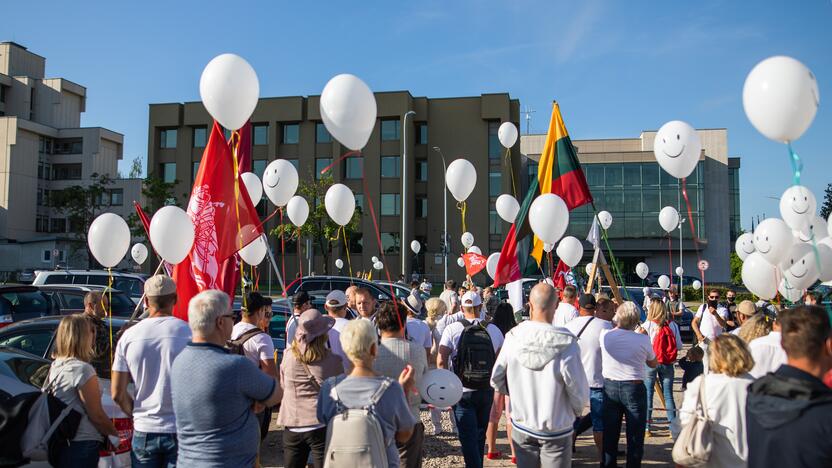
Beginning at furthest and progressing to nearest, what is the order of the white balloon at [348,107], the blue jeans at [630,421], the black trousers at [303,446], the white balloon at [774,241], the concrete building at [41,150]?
the concrete building at [41,150] → the white balloon at [774,241] → the white balloon at [348,107] → the blue jeans at [630,421] → the black trousers at [303,446]

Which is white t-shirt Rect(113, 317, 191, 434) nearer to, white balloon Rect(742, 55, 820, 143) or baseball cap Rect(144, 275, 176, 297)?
baseball cap Rect(144, 275, 176, 297)

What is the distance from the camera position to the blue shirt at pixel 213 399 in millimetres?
3350

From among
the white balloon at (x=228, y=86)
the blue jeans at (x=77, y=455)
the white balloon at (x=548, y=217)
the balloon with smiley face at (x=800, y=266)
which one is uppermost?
the white balloon at (x=228, y=86)

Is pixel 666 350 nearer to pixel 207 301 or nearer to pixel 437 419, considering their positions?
pixel 437 419

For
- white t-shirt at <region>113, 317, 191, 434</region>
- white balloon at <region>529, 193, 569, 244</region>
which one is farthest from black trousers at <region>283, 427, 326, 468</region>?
white balloon at <region>529, 193, 569, 244</region>

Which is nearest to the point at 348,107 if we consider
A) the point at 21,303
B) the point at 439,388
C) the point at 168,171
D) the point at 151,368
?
the point at 439,388

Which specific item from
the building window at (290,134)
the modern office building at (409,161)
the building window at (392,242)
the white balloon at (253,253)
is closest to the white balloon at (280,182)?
the white balloon at (253,253)

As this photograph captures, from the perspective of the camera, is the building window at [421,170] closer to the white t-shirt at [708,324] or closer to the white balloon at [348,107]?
the white t-shirt at [708,324]

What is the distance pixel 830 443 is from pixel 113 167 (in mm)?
68947

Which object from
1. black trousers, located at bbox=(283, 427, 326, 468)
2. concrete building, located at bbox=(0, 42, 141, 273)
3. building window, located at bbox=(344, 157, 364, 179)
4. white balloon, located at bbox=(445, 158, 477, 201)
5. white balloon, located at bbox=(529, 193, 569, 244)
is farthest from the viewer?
concrete building, located at bbox=(0, 42, 141, 273)

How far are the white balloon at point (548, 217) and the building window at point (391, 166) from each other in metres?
41.6

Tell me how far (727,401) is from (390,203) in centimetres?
4712

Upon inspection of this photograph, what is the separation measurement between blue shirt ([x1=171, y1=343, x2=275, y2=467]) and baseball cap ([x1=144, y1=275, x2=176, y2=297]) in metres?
0.73

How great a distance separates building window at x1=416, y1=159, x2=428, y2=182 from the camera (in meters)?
51.4
